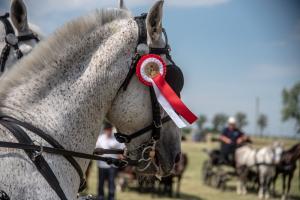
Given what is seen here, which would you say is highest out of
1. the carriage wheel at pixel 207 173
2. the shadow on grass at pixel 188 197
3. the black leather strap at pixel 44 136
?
the black leather strap at pixel 44 136

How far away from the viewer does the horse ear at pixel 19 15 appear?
295 centimetres

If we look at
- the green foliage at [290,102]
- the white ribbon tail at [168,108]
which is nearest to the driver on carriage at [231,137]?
the white ribbon tail at [168,108]

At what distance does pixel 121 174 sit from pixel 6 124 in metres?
16.3

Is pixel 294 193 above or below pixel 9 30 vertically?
below

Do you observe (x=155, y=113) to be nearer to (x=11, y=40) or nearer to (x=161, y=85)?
(x=161, y=85)

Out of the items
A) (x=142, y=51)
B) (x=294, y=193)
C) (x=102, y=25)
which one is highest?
(x=102, y=25)

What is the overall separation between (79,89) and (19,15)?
3.37ft

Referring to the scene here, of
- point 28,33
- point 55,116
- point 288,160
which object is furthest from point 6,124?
point 288,160

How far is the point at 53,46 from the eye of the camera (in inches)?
94.0

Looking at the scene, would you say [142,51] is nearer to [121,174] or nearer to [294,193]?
[121,174]

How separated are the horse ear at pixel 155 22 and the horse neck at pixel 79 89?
10 cm

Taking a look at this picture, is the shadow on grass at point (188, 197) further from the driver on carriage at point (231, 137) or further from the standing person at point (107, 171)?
the standing person at point (107, 171)

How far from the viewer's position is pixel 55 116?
2.32m

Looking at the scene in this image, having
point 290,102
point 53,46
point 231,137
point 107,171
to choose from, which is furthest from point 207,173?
point 290,102
